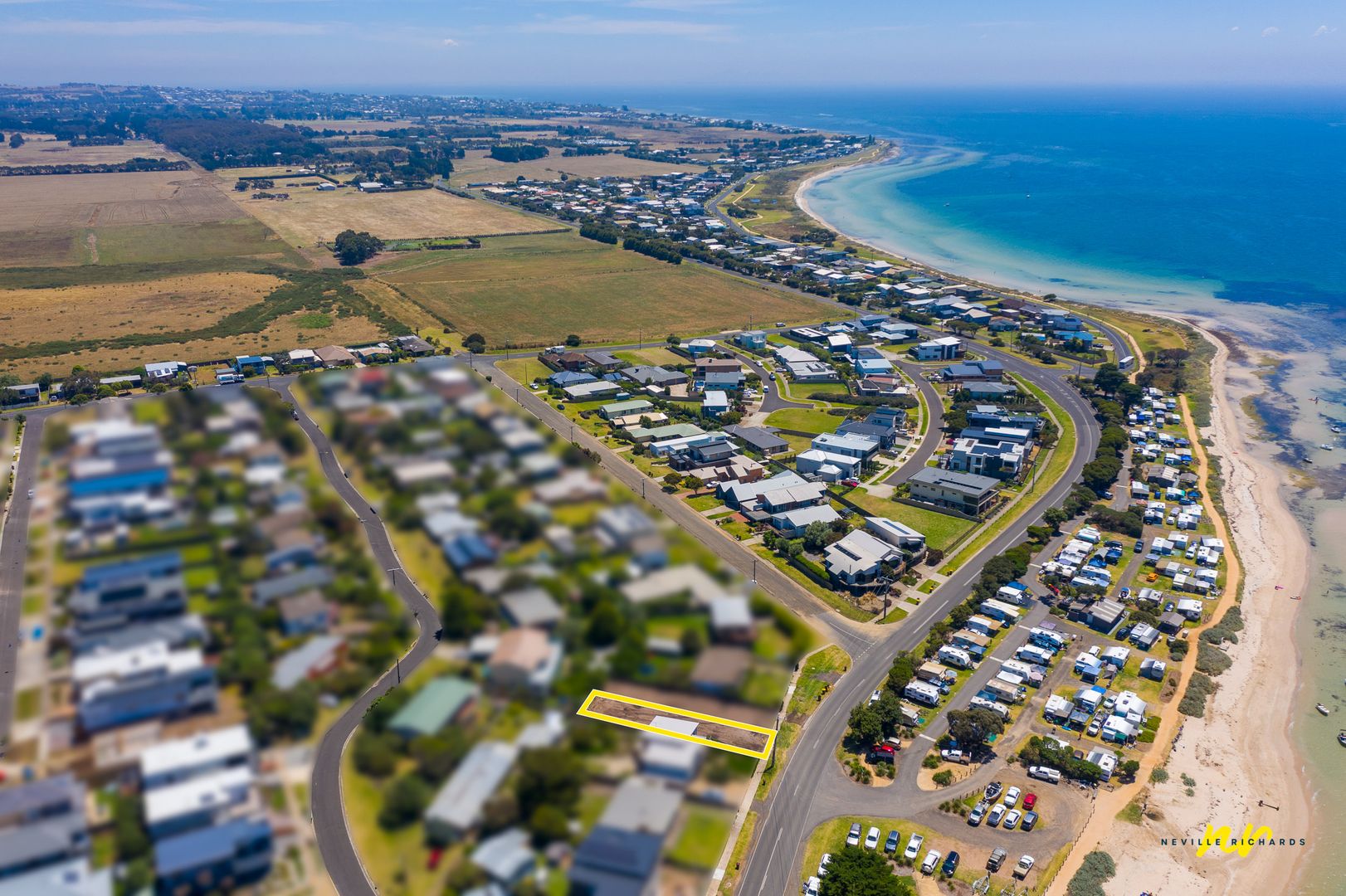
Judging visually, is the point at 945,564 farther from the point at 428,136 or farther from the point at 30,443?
the point at 428,136

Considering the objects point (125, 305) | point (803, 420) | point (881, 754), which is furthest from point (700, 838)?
point (125, 305)

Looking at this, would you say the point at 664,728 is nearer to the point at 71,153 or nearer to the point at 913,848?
the point at 913,848

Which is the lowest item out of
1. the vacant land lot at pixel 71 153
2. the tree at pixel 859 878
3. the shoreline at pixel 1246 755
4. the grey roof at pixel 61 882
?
the shoreline at pixel 1246 755

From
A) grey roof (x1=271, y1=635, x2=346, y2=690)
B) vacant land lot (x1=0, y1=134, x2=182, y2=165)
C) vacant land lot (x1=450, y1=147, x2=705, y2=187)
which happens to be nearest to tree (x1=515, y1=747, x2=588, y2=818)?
grey roof (x1=271, y1=635, x2=346, y2=690)

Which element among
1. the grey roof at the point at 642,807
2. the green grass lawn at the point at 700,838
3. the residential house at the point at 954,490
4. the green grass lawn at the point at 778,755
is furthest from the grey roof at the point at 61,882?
the residential house at the point at 954,490

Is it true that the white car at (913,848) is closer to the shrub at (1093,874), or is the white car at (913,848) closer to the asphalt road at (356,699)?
the shrub at (1093,874)
